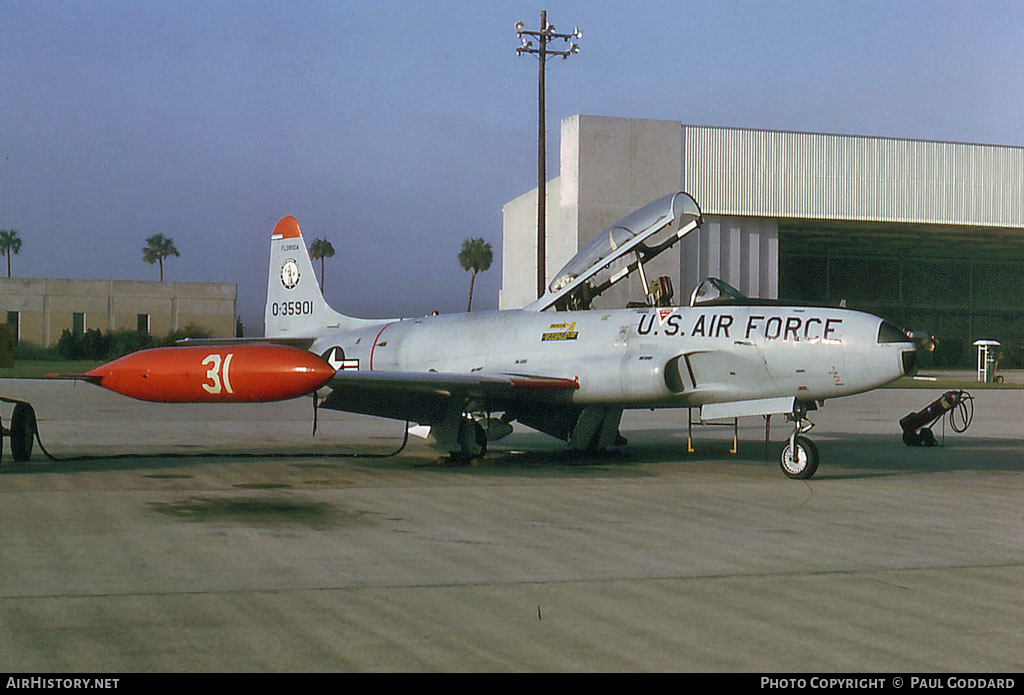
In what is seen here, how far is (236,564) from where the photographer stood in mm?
6559

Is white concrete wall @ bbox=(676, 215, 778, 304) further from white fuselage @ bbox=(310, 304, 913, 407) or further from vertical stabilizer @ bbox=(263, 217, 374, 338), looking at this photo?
white fuselage @ bbox=(310, 304, 913, 407)

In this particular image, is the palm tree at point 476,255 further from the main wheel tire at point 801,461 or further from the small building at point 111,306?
the main wheel tire at point 801,461

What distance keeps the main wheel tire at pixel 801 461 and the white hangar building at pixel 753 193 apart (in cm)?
2623

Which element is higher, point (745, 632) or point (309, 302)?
point (309, 302)

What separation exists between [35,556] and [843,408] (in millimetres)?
25156

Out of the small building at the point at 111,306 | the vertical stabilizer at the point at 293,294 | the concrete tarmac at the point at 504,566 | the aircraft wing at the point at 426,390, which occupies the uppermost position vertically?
the small building at the point at 111,306

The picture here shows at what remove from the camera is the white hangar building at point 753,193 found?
132ft

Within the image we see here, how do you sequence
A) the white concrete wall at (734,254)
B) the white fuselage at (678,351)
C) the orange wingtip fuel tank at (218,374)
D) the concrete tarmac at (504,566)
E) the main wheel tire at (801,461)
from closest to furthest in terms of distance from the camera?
the concrete tarmac at (504,566) → the orange wingtip fuel tank at (218,374) → the white fuselage at (678,351) → the main wheel tire at (801,461) → the white concrete wall at (734,254)

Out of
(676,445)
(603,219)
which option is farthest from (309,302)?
(603,219)

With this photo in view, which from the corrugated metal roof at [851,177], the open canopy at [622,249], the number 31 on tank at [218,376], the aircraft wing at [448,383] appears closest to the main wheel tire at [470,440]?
the aircraft wing at [448,383]

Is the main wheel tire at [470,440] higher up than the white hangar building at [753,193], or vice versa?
the white hangar building at [753,193]

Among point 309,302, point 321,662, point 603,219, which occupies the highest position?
point 603,219

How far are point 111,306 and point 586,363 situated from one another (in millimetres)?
71316

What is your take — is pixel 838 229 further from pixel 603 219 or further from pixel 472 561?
pixel 472 561
